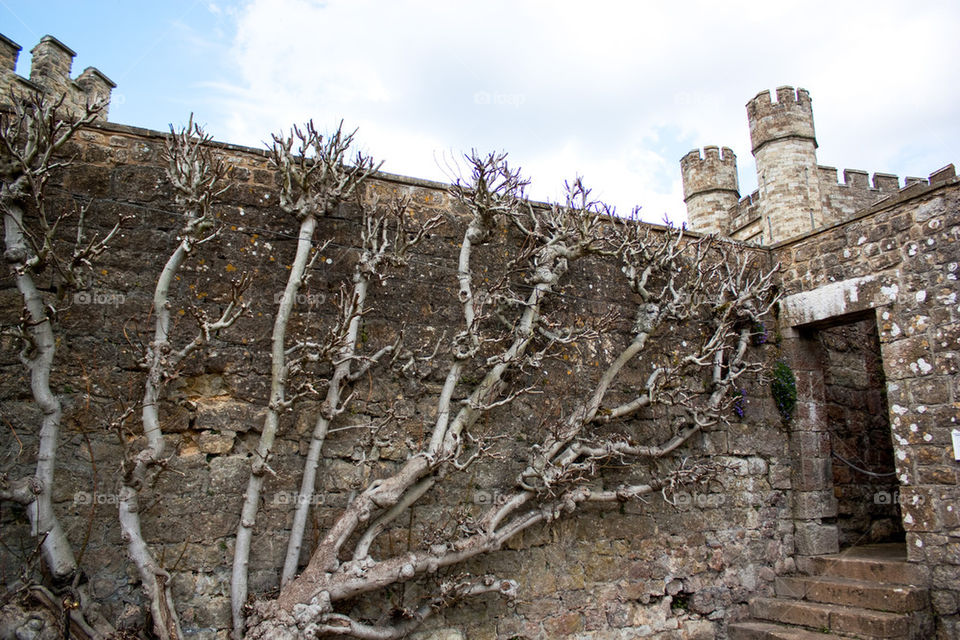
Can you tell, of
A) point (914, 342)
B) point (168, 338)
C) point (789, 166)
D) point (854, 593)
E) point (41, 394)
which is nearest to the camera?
point (41, 394)

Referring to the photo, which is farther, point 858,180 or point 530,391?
point 858,180

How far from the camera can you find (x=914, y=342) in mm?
5078

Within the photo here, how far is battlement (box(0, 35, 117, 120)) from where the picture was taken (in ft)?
28.4

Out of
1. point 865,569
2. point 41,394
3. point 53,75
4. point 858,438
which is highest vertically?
point 53,75

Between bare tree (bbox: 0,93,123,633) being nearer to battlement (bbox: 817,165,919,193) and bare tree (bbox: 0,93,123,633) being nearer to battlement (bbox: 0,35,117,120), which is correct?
battlement (bbox: 0,35,117,120)

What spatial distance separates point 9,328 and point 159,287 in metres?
0.79

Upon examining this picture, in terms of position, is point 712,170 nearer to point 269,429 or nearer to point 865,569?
point 865,569

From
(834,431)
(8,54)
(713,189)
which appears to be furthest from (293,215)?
(713,189)

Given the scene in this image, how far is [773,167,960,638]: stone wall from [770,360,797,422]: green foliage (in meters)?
0.13

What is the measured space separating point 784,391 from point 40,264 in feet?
18.9

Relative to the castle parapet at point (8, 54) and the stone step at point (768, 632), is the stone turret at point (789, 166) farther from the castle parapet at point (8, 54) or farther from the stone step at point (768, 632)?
the castle parapet at point (8, 54)

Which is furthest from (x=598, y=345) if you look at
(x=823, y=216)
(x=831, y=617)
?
(x=823, y=216)

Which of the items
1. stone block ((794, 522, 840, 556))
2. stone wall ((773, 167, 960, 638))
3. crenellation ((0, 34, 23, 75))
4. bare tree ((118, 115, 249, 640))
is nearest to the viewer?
bare tree ((118, 115, 249, 640))

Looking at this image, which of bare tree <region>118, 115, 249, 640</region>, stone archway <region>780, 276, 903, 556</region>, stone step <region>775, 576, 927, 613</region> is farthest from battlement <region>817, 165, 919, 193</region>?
bare tree <region>118, 115, 249, 640</region>
